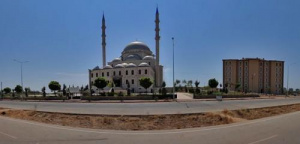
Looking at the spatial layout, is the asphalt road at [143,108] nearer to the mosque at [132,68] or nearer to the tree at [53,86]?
the tree at [53,86]

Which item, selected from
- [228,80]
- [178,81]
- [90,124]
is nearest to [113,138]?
[90,124]

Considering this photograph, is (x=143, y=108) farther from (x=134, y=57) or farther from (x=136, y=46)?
(x=136, y=46)

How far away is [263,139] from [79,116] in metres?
12.1

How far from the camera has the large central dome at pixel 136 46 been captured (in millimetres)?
90250

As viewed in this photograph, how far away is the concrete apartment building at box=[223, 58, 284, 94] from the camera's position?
90688 millimetres

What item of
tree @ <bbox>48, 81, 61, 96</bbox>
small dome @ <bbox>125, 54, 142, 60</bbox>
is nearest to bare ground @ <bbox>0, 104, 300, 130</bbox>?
tree @ <bbox>48, 81, 61, 96</bbox>

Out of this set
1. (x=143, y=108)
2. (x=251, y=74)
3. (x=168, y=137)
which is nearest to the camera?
(x=168, y=137)

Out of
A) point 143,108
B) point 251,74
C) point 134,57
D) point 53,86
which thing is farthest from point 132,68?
point 143,108

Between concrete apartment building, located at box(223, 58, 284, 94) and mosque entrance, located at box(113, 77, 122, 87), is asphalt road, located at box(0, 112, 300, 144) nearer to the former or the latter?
mosque entrance, located at box(113, 77, 122, 87)

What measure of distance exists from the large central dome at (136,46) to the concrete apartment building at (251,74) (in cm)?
3565

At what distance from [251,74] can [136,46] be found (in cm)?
5076

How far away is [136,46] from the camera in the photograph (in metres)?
90.6

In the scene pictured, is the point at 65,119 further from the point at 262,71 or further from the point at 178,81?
the point at 262,71

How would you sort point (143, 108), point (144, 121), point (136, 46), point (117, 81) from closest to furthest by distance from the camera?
point (144, 121)
point (143, 108)
point (117, 81)
point (136, 46)
